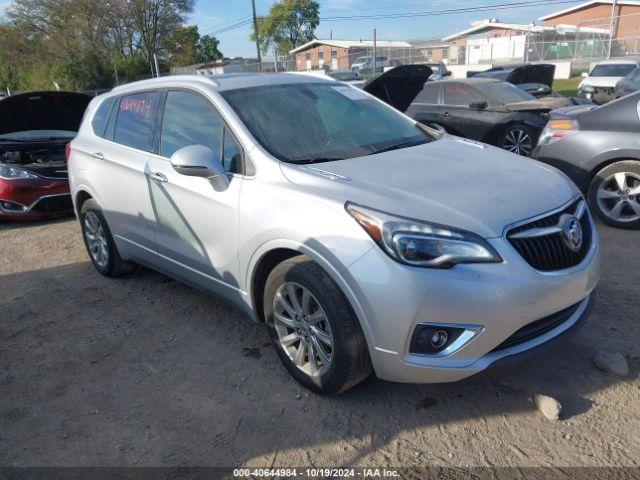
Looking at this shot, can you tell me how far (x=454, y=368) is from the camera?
8.16 ft

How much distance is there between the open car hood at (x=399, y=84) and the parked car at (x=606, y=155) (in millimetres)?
1604

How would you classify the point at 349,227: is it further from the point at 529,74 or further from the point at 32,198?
the point at 529,74

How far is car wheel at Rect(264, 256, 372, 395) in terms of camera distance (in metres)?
2.65

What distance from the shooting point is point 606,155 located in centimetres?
541

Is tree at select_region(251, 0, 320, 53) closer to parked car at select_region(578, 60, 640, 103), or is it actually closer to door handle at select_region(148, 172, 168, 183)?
parked car at select_region(578, 60, 640, 103)

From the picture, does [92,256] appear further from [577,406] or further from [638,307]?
[638,307]

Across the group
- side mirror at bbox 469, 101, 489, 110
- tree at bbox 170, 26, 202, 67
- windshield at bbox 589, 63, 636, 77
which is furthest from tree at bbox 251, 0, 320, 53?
side mirror at bbox 469, 101, 489, 110

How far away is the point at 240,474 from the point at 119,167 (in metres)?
2.65

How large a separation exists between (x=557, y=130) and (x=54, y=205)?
616 centimetres

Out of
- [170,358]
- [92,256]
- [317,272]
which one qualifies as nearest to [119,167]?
[92,256]

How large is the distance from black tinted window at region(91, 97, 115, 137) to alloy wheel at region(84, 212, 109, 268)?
28.7 inches

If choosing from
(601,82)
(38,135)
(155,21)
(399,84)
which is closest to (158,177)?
(399,84)

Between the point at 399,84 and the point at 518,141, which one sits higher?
the point at 399,84

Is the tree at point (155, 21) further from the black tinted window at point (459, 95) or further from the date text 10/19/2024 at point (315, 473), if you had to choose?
the date text 10/19/2024 at point (315, 473)
